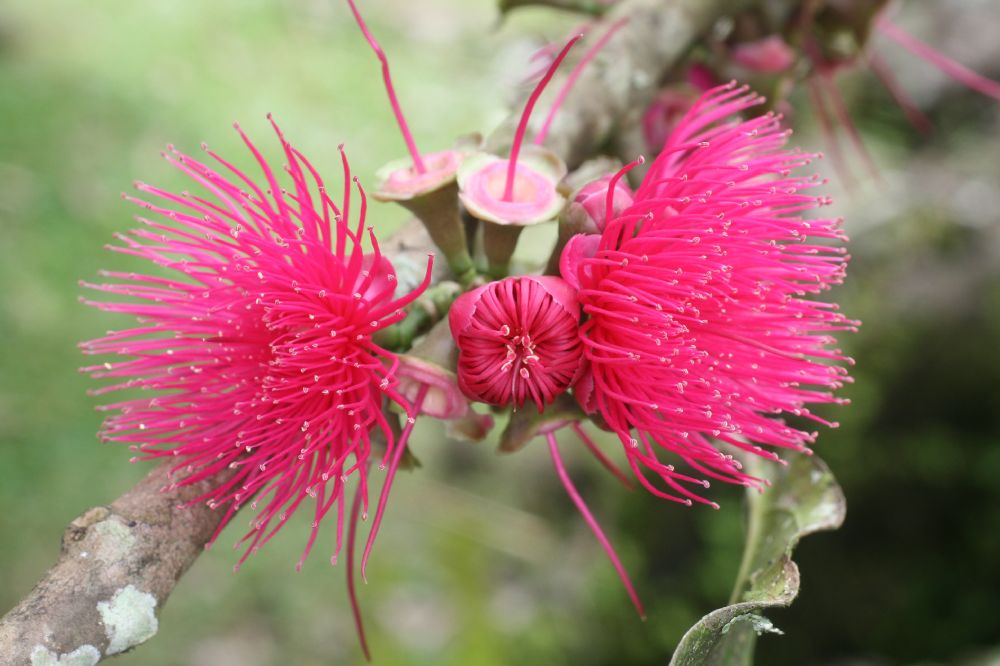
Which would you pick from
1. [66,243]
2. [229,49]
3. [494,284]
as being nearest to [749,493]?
[494,284]

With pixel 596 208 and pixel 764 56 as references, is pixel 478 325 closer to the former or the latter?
pixel 596 208

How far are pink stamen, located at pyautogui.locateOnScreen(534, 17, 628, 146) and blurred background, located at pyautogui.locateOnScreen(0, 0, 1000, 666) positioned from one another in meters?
0.30

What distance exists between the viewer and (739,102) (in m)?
1.05

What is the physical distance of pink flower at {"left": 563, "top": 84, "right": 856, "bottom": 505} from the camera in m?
0.91

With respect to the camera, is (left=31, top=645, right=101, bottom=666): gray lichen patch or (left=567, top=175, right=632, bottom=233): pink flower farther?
(left=567, top=175, right=632, bottom=233): pink flower

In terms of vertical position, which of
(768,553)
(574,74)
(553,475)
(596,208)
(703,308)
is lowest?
(553,475)

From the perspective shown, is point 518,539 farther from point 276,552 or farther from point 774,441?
point 774,441

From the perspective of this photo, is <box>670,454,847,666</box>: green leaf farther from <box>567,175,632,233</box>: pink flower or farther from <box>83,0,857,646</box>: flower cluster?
<box>567,175,632,233</box>: pink flower

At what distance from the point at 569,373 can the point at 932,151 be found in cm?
235

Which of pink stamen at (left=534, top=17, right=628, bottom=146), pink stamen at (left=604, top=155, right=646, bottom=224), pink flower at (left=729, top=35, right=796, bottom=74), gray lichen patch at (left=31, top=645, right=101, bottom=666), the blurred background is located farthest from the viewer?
the blurred background

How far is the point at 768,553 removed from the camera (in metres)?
1.03

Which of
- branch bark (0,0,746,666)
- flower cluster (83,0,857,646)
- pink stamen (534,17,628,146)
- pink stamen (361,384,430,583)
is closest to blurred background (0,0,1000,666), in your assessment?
pink stamen (534,17,628,146)

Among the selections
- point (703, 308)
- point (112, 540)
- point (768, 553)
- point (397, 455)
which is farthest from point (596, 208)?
point (112, 540)

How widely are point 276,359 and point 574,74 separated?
1.85ft
